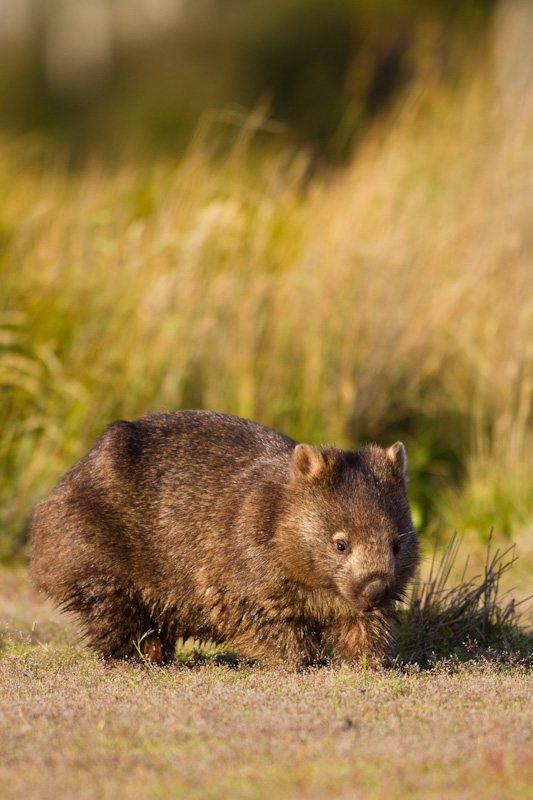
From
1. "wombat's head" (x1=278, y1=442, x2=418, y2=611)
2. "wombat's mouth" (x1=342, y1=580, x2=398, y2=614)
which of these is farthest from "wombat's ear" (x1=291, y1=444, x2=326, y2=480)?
"wombat's mouth" (x1=342, y1=580, x2=398, y2=614)

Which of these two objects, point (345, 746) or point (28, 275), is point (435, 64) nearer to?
point (28, 275)

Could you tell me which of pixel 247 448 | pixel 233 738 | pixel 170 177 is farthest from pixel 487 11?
pixel 233 738

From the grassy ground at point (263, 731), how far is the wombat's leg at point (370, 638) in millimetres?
119

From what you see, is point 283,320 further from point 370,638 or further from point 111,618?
point 370,638

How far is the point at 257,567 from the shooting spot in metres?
4.75

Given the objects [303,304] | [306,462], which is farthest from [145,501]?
[303,304]

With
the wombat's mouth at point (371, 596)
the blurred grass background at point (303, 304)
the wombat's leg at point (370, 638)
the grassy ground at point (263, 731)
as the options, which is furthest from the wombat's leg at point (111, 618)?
the blurred grass background at point (303, 304)

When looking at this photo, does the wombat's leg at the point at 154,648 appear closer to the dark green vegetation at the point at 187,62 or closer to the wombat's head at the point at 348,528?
the wombat's head at the point at 348,528

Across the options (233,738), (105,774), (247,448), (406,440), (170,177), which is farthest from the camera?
(170,177)

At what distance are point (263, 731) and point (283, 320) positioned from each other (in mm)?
5020

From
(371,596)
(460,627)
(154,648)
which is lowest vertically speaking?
(154,648)

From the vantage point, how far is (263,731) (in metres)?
3.54

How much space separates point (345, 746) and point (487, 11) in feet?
72.4

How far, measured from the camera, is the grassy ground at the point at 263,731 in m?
3.08
